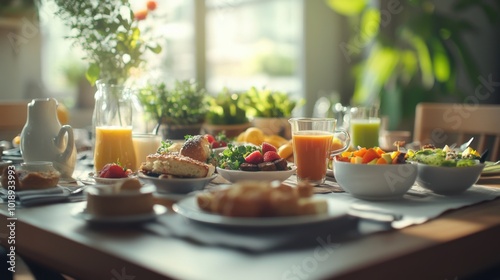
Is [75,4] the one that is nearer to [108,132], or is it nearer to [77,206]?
[108,132]

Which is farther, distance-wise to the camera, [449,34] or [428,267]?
[449,34]

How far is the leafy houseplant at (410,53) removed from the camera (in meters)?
3.93

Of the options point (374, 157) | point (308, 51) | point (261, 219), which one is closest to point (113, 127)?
point (374, 157)

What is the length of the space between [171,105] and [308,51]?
10.1ft

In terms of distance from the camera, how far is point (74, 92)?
14.7 ft

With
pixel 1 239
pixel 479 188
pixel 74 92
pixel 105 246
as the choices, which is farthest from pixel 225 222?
pixel 74 92

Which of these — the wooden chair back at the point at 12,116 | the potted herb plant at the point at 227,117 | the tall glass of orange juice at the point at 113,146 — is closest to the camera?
the tall glass of orange juice at the point at 113,146

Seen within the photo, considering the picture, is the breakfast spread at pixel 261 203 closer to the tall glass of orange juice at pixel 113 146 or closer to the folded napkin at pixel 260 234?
the folded napkin at pixel 260 234

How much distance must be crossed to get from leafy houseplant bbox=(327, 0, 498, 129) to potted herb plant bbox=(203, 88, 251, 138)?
2189 millimetres

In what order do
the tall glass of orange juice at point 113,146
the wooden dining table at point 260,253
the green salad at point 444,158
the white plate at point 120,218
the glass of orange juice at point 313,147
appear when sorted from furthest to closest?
the tall glass of orange juice at point 113,146 → the glass of orange juice at point 313,147 → the green salad at point 444,158 → the white plate at point 120,218 → the wooden dining table at point 260,253

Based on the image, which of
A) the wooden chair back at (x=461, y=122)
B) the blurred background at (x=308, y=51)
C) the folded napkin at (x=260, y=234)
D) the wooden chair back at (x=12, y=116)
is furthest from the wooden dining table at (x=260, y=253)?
the blurred background at (x=308, y=51)

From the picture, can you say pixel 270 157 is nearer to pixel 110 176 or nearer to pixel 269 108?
pixel 110 176

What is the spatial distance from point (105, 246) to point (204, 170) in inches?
17.4

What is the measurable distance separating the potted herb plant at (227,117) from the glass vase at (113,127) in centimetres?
53
